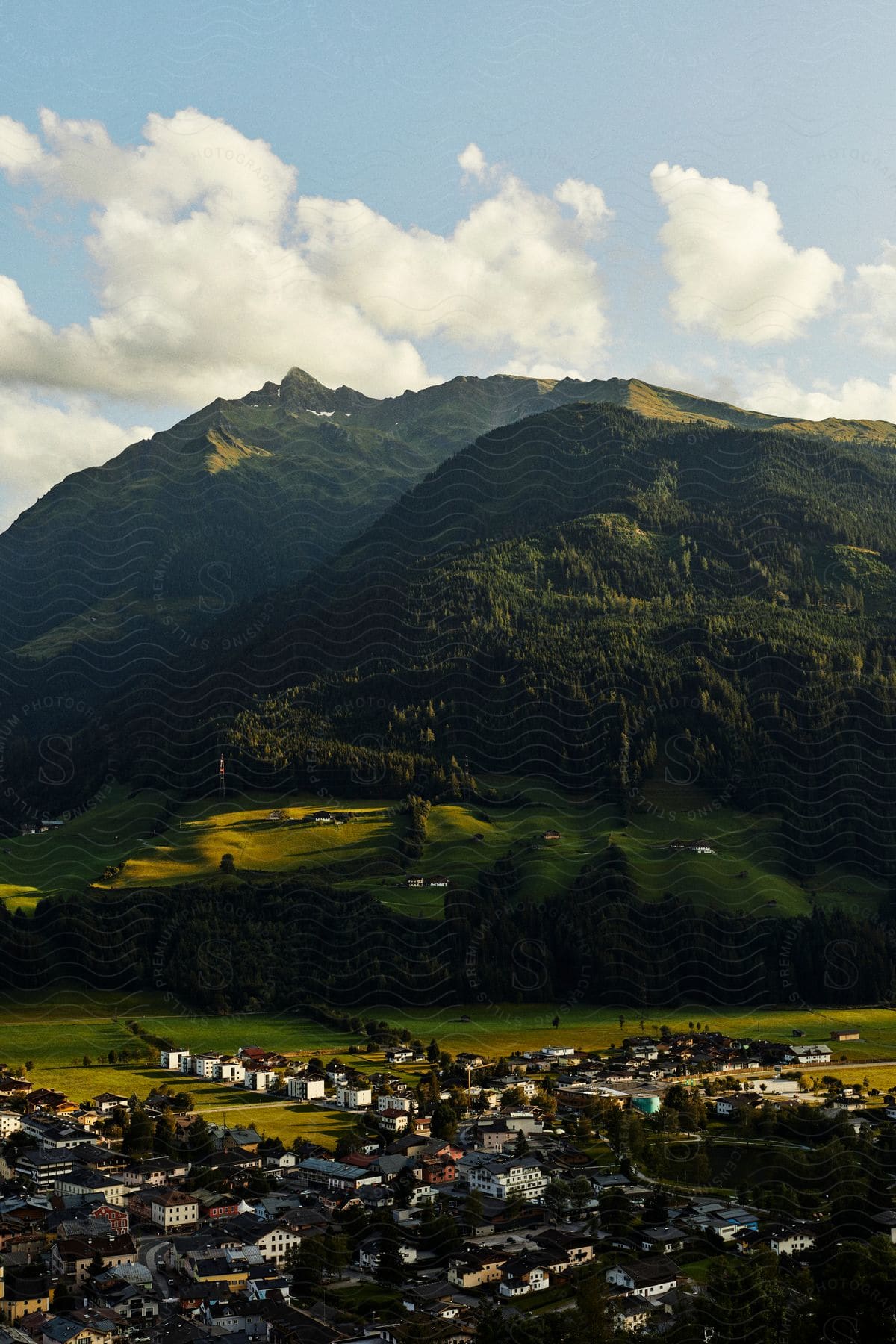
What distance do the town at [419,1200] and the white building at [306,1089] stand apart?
14 cm

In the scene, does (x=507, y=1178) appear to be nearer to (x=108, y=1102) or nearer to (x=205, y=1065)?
(x=108, y=1102)

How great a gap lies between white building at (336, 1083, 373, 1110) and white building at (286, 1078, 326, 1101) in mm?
1868

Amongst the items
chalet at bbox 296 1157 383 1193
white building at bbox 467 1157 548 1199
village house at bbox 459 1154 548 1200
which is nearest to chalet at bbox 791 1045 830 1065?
village house at bbox 459 1154 548 1200

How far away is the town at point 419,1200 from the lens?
41500mm

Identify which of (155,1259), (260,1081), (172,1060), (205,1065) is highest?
(172,1060)

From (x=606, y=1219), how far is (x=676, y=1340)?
13829 mm

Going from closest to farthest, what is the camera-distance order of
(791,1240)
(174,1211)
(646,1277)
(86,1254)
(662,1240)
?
(646,1277) < (791,1240) < (86,1254) < (662,1240) < (174,1211)

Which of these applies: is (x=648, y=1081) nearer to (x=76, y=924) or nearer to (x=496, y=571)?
(x=76, y=924)

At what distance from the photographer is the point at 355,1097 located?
234ft

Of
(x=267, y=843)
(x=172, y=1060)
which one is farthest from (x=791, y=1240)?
(x=267, y=843)

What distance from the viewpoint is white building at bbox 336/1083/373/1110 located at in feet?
233

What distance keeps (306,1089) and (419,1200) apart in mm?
21503

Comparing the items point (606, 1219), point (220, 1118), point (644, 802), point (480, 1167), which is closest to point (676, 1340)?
point (606, 1219)

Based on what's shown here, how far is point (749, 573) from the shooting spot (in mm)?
193500
